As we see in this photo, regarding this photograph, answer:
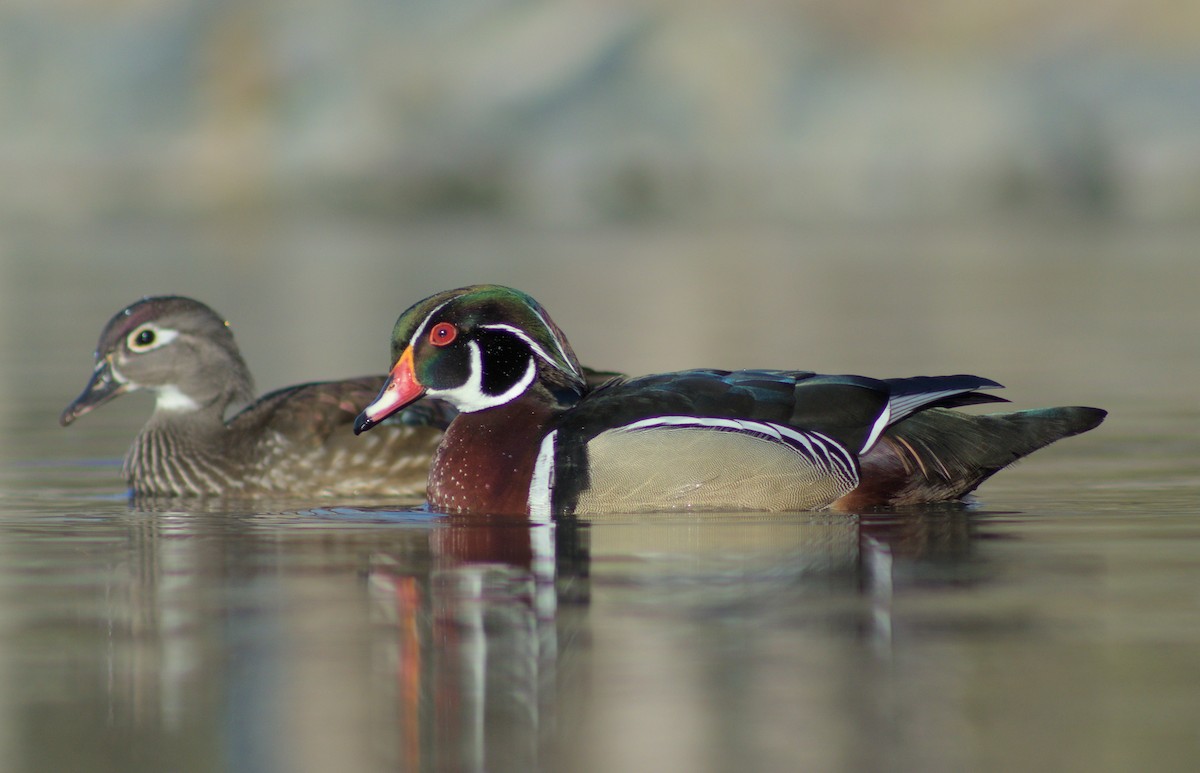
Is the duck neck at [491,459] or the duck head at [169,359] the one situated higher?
the duck head at [169,359]

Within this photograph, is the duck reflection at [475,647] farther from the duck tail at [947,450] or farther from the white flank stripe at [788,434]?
the duck tail at [947,450]

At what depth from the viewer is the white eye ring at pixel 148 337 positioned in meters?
10.4

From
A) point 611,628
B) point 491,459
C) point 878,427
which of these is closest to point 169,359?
point 491,459

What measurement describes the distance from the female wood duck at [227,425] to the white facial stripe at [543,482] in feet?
5.30

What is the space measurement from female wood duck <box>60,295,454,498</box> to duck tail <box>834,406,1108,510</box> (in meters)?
2.42

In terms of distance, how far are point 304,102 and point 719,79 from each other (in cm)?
894

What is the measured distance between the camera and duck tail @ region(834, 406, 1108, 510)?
8.25 m

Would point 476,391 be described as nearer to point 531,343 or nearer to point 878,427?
point 531,343

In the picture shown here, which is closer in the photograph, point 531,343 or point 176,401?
point 531,343

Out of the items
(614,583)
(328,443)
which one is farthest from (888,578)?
(328,443)

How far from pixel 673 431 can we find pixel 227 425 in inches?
122

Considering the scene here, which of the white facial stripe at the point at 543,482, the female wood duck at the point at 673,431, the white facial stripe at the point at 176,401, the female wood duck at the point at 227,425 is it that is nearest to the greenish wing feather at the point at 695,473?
the female wood duck at the point at 673,431

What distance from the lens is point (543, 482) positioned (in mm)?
8164

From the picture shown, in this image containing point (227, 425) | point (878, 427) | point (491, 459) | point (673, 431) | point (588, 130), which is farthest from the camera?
point (588, 130)
